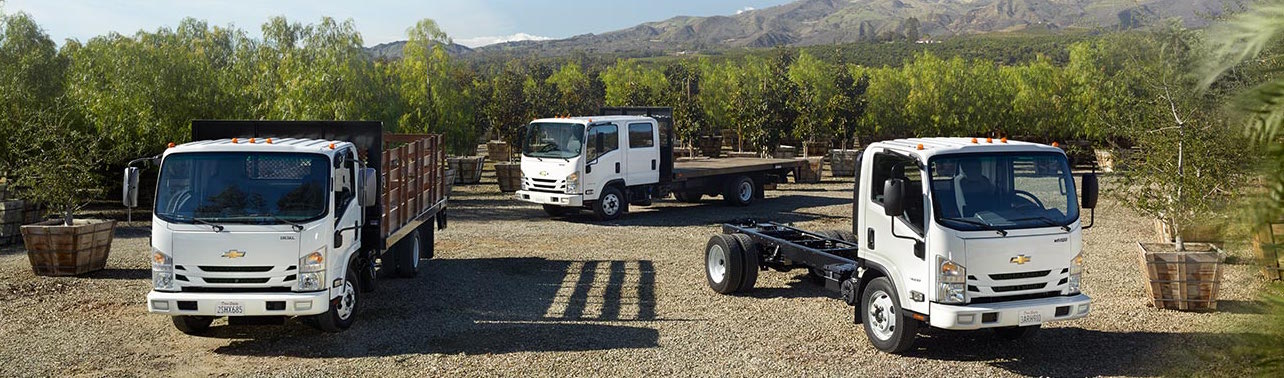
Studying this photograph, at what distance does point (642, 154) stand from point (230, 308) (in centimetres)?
1261

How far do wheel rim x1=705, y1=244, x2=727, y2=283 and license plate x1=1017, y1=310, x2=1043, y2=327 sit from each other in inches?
176

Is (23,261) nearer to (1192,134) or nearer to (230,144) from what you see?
(230,144)

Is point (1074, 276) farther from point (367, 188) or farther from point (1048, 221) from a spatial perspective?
point (367, 188)

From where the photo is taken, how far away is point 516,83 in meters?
Answer: 41.2

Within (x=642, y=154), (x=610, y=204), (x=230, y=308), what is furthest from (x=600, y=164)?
(x=230, y=308)

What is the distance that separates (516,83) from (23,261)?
89.0 feet

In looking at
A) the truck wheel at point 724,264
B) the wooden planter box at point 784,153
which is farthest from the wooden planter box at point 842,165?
the truck wheel at point 724,264

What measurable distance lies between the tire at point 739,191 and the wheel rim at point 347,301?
14.3 meters

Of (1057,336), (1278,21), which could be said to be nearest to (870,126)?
(1057,336)

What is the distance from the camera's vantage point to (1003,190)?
8.73m

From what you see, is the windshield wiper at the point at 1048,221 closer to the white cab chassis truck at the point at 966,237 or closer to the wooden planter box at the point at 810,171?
the white cab chassis truck at the point at 966,237

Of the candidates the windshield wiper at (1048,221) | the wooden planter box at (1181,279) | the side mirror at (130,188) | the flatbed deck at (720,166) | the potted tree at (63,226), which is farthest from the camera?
the flatbed deck at (720,166)

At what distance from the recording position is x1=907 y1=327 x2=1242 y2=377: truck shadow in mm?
8828

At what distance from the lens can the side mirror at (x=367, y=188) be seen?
405 inches
